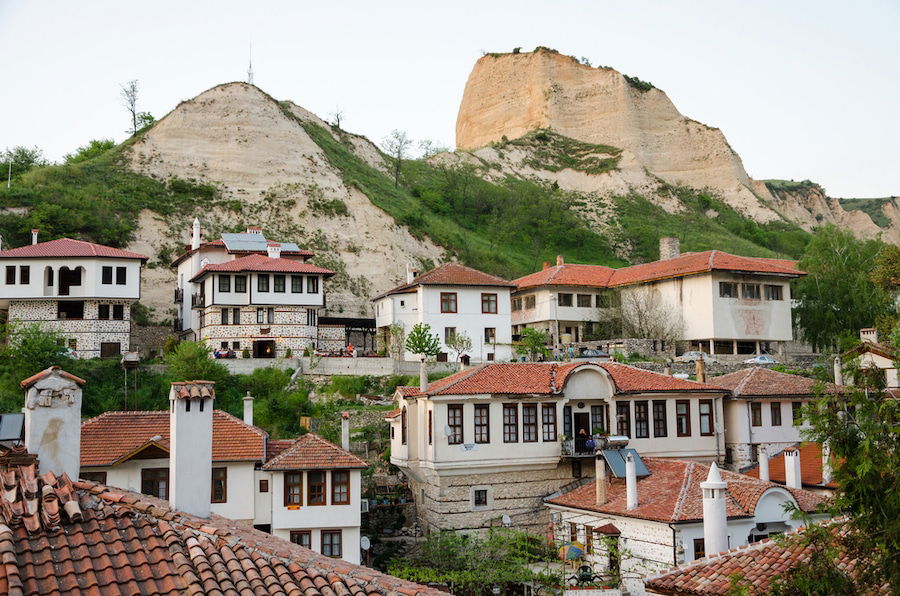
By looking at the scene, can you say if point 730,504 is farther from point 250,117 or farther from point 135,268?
point 250,117

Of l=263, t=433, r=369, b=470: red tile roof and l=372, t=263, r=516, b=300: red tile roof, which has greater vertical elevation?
l=372, t=263, r=516, b=300: red tile roof

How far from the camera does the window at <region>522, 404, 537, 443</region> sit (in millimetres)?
30359

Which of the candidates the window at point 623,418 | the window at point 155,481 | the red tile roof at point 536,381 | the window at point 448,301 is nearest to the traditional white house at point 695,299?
the window at point 448,301

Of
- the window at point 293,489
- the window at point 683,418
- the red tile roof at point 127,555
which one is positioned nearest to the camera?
the red tile roof at point 127,555

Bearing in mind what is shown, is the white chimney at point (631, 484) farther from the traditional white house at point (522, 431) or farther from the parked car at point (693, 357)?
the parked car at point (693, 357)

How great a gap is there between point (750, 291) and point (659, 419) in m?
22.1

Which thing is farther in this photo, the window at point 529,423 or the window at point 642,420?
the window at point 642,420

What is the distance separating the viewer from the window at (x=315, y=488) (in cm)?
2692

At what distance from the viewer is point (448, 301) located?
4872 cm

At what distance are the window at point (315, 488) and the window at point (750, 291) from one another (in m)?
32.2

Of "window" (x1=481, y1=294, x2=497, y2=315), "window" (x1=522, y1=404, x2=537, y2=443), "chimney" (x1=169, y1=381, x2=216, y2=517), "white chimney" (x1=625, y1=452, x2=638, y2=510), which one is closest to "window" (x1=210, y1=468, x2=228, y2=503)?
"window" (x1=522, y1=404, x2=537, y2=443)

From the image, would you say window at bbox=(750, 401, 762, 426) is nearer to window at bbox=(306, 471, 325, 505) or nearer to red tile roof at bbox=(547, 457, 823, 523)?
red tile roof at bbox=(547, 457, 823, 523)

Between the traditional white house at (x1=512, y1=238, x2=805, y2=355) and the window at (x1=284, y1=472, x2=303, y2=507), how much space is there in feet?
95.5

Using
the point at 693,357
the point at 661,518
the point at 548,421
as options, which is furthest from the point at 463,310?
the point at 661,518
